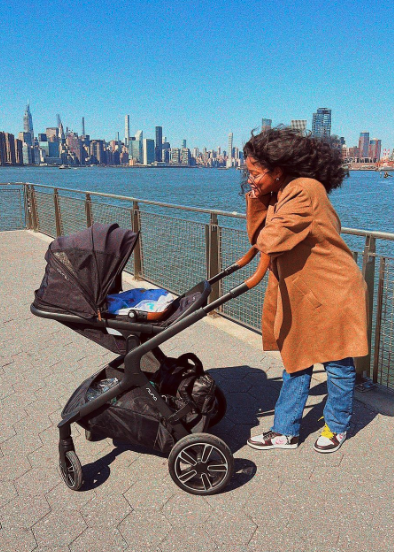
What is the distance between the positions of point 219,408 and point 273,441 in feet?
→ 1.34

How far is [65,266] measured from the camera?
99.5 inches

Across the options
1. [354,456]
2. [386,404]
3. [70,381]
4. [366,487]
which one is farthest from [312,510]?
[70,381]

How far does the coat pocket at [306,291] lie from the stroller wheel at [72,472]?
154 cm

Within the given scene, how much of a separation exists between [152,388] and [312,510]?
3.42ft

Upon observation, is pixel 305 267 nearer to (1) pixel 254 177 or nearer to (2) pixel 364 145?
(1) pixel 254 177

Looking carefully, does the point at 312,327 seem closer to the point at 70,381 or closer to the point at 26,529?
the point at 26,529

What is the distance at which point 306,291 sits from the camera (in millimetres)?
2611

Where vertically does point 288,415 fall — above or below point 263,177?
below

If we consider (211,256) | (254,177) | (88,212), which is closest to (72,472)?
(254,177)

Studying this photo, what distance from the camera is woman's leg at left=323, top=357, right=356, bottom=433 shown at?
2789 mm

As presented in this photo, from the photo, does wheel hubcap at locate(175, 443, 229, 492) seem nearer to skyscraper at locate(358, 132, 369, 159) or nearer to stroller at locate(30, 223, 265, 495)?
stroller at locate(30, 223, 265, 495)

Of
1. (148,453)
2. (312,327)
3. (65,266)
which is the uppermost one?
(65,266)

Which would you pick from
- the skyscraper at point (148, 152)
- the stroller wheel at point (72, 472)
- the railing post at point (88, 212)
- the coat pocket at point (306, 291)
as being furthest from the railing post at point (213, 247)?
the skyscraper at point (148, 152)

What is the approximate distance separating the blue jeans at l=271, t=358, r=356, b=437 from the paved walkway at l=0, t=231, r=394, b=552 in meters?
0.18
